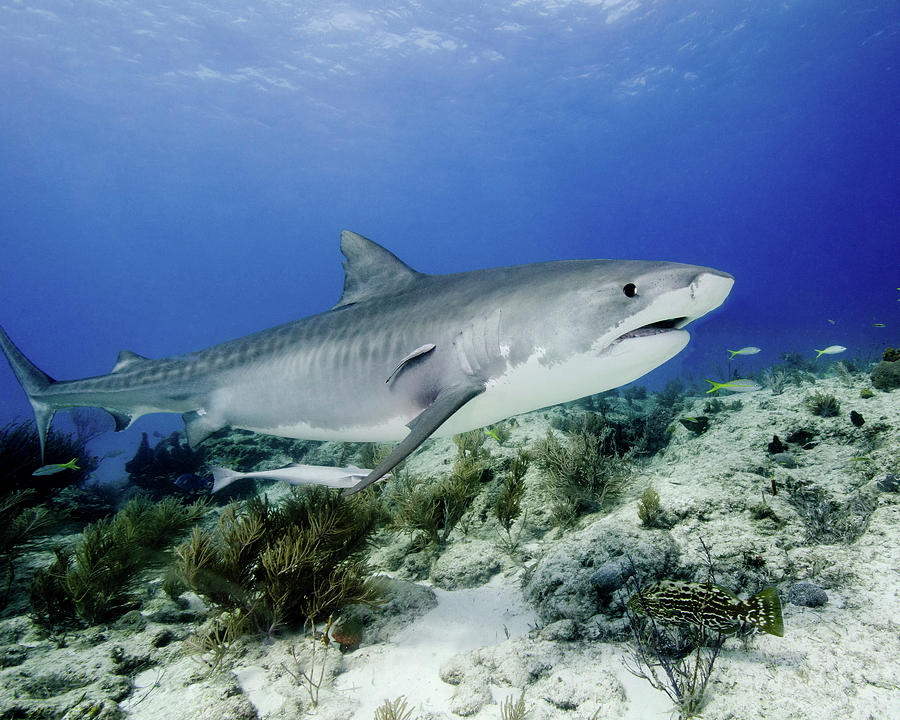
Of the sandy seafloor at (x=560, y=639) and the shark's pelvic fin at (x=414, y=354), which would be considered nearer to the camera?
the sandy seafloor at (x=560, y=639)

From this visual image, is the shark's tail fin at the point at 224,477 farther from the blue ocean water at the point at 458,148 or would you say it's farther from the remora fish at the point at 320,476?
the blue ocean water at the point at 458,148

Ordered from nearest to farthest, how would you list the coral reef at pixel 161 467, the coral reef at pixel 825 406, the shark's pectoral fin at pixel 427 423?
the shark's pectoral fin at pixel 427 423
the coral reef at pixel 825 406
the coral reef at pixel 161 467

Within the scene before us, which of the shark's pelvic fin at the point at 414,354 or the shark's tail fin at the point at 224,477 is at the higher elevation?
the shark's pelvic fin at the point at 414,354

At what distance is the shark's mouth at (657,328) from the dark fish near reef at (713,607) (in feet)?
4.67

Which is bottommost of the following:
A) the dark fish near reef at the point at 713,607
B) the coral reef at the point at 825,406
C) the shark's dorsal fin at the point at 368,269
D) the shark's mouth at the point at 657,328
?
the dark fish near reef at the point at 713,607

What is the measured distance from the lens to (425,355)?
324 centimetres

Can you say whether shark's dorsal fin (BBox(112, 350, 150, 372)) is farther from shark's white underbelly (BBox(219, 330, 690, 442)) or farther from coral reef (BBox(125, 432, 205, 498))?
coral reef (BBox(125, 432, 205, 498))

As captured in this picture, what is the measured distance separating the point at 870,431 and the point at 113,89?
81639mm

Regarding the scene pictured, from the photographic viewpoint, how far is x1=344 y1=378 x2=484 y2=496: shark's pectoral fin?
7.86 feet

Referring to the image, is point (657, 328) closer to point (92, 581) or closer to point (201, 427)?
point (92, 581)

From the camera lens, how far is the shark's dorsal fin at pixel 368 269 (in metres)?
4.39

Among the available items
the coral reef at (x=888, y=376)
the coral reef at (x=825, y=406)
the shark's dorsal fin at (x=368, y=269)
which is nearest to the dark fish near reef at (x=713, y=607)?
the shark's dorsal fin at (x=368, y=269)

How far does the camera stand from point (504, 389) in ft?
9.62

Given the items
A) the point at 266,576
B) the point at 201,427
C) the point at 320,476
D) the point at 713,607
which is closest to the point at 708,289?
the point at 713,607
